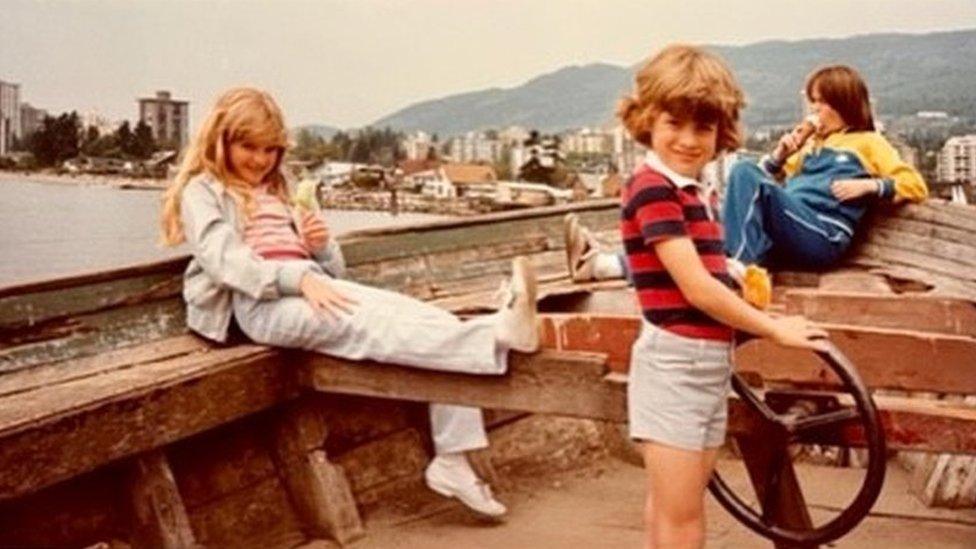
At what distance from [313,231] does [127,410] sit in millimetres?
939

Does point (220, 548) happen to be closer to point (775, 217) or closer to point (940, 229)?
point (775, 217)

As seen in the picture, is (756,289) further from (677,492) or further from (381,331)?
(381,331)

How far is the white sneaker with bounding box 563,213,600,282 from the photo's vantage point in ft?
17.3

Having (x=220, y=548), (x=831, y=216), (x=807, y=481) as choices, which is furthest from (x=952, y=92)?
(x=220, y=548)

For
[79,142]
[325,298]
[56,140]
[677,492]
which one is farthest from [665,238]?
[56,140]

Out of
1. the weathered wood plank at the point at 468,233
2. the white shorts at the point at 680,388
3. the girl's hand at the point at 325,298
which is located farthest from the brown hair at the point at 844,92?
the white shorts at the point at 680,388

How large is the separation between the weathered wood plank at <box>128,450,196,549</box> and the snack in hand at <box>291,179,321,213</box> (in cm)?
94

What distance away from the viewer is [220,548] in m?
3.58

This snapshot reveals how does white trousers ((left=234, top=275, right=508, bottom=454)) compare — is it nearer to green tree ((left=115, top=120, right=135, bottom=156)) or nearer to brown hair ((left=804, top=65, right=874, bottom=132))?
brown hair ((left=804, top=65, right=874, bottom=132))

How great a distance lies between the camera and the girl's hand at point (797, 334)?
262 centimetres

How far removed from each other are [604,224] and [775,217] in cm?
193

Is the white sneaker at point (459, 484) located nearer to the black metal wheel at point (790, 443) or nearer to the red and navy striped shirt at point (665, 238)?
the black metal wheel at point (790, 443)

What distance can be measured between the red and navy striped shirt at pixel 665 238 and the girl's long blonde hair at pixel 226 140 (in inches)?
54.7

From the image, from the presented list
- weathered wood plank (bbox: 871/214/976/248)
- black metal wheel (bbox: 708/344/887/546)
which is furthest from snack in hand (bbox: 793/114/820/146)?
black metal wheel (bbox: 708/344/887/546)
